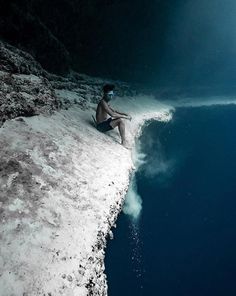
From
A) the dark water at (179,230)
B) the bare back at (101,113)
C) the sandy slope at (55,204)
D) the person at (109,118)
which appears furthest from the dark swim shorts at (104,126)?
the dark water at (179,230)

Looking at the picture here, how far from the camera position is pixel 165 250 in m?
5.82

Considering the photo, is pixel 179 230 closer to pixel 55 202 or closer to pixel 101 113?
pixel 55 202

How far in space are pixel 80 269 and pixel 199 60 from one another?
106ft

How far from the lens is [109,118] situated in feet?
30.6

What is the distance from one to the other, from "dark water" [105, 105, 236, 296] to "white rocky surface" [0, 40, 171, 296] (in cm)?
72

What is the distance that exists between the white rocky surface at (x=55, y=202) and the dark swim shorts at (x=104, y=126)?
0.59 m

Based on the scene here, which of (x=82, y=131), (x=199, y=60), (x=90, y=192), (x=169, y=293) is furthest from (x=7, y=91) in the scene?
(x=199, y=60)

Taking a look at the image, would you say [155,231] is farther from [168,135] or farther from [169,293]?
[168,135]

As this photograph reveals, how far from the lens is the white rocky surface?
12.5 ft

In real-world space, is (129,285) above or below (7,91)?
below

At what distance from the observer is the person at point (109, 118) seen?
901cm

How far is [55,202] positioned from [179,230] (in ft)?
9.66

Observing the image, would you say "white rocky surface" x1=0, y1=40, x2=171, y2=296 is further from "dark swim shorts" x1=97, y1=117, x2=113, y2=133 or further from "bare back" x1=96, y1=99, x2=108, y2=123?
"bare back" x1=96, y1=99, x2=108, y2=123

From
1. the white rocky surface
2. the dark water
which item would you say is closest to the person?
the white rocky surface
